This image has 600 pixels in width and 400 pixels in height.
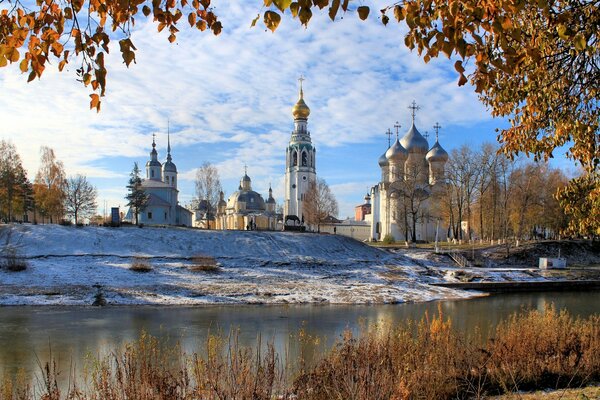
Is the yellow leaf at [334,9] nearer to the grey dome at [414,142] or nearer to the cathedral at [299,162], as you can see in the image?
the grey dome at [414,142]

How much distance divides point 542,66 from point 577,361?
434 centimetres

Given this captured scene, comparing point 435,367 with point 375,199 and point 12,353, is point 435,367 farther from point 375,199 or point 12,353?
point 375,199

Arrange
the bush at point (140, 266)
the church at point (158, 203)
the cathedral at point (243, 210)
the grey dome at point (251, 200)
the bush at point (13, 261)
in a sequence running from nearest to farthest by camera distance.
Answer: the bush at point (13, 261) → the bush at point (140, 266) → the church at point (158, 203) → the cathedral at point (243, 210) → the grey dome at point (251, 200)

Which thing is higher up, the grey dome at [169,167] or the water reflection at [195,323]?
the grey dome at [169,167]

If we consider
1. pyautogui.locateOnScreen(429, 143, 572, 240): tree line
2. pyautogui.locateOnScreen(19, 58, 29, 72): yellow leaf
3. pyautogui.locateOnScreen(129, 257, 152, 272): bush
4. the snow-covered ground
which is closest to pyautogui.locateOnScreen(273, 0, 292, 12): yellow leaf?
pyautogui.locateOnScreen(19, 58, 29, 72): yellow leaf

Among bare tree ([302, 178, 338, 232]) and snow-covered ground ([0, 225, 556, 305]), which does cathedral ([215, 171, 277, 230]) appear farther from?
snow-covered ground ([0, 225, 556, 305])

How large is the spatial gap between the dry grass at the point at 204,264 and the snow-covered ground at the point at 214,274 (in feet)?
1.16

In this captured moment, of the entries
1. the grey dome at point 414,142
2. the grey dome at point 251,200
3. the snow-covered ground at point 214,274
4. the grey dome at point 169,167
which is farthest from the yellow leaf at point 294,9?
the grey dome at point 251,200

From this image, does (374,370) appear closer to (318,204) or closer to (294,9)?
(294,9)

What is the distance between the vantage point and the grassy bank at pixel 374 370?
553 centimetres

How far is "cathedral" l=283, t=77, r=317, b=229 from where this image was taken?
258 ft

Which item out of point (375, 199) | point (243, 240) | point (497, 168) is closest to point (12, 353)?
point (243, 240)

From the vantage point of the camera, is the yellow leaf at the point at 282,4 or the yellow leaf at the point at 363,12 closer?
the yellow leaf at the point at 282,4

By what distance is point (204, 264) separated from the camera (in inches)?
1117
